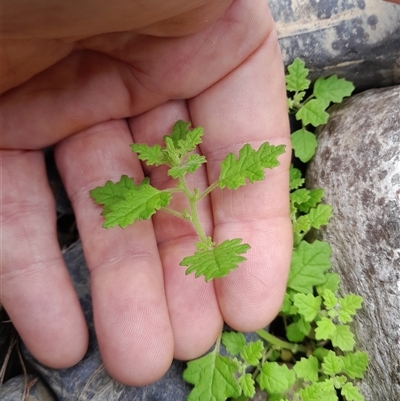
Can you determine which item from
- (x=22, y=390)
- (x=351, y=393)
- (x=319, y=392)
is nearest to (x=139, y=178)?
(x=22, y=390)

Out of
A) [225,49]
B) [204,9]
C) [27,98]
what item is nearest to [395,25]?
[225,49]

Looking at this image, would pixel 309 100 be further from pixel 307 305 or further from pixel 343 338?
pixel 343 338

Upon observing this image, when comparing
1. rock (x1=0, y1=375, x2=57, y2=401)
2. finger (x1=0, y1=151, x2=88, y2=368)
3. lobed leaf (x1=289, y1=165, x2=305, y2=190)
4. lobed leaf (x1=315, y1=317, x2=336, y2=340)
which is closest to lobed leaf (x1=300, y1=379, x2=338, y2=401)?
lobed leaf (x1=315, y1=317, x2=336, y2=340)

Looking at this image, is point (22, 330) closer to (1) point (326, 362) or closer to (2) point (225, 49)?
(1) point (326, 362)

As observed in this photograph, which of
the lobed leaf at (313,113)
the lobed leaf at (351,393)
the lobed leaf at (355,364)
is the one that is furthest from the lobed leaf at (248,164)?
the lobed leaf at (351,393)

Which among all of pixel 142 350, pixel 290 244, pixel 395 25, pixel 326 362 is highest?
pixel 395 25
